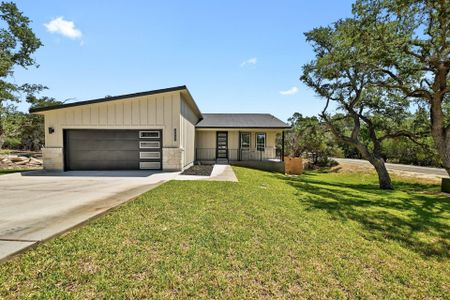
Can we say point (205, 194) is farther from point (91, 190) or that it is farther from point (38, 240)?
point (38, 240)

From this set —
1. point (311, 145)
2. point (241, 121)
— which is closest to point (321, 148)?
point (311, 145)

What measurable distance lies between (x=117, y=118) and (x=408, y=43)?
13.7m

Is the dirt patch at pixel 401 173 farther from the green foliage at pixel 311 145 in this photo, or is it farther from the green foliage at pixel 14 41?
the green foliage at pixel 14 41

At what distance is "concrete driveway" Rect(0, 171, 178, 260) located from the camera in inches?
131

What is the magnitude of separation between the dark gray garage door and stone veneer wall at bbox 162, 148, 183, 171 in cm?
41

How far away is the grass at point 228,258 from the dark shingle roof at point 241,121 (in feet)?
37.2

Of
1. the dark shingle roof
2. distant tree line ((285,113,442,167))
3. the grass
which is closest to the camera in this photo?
the grass

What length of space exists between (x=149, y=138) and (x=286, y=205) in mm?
7643

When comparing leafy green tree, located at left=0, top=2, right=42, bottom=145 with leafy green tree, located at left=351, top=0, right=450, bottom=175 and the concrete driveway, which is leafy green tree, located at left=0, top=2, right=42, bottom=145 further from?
leafy green tree, located at left=351, top=0, right=450, bottom=175

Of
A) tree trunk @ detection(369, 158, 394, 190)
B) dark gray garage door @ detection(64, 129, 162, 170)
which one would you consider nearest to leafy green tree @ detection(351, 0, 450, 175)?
tree trunk @ detection(369, 158, 394, 190)

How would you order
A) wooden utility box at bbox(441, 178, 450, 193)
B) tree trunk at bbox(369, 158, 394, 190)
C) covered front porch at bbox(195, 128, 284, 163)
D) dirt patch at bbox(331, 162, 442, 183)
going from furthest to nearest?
dirt patch at bbox(331, 162, 442, 183) < covered front porch at bbox(195, 128, 284, 163) < tree trunk at bbox(369, 158, 394, 190) < wooden utility box at bbox(441, 178, 450, 193)

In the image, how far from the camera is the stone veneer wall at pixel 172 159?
10820 mm

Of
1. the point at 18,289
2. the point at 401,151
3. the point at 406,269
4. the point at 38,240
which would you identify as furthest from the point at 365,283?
the point at 401,151

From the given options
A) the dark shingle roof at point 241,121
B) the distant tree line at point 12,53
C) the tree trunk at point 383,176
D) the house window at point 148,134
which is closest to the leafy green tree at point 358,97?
the tree trunk at point 383,176
